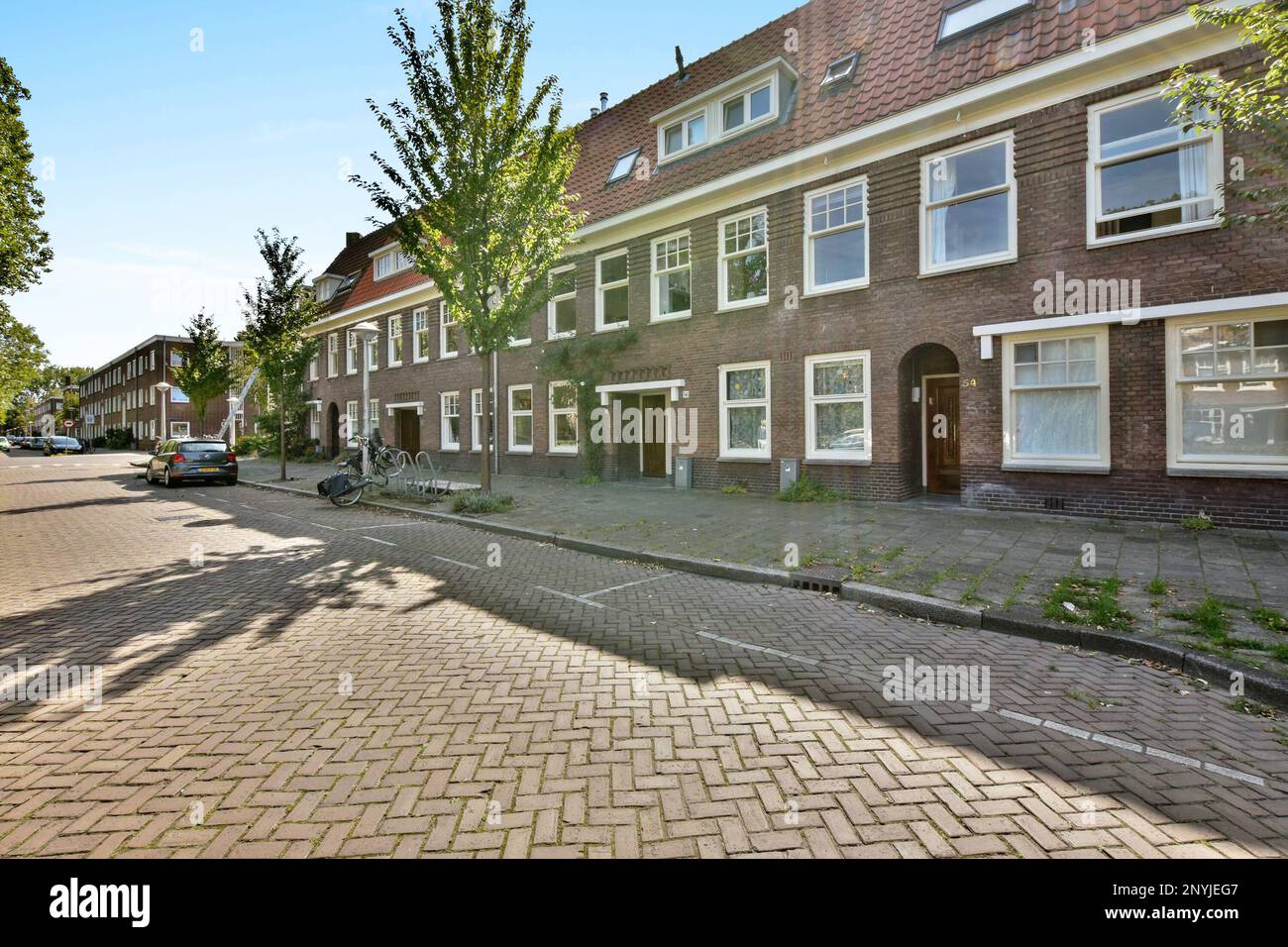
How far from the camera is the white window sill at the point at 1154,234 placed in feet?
29.6

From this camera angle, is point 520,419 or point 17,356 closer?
point 520,419

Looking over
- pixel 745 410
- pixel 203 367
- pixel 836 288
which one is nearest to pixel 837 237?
pixel 836 288

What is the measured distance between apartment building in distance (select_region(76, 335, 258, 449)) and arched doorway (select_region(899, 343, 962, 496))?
2080 inches

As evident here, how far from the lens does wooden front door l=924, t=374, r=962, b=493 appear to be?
500 inches

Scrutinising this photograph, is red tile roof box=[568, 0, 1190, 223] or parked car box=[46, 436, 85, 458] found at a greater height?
red tile roof box=[568, 0, 1190, 223]

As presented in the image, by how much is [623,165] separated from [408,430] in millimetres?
15347

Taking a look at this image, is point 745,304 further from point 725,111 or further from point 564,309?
point 564,309

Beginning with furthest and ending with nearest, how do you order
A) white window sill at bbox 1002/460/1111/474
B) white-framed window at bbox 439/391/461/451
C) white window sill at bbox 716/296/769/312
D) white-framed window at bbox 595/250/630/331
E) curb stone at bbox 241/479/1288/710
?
white-framed window at bbox 439/391/461/451 < white-framed window at bbox 595/250/630/331 < white window sill at bbox 716/296/769/312 < white window sill at bbox 1002/460/1111/474 < curb stone at bbox 241/479/1288/710

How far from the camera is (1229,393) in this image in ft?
29.9

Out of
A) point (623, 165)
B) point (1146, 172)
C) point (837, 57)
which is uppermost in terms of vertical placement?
point (837, 57)

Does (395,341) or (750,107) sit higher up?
(750,107)

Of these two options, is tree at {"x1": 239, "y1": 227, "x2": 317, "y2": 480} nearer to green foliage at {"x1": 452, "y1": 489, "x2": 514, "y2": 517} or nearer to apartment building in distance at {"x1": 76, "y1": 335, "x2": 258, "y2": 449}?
green foliage at {"x1": 452, "y1": 489, "x2": 514, "y2": 517}

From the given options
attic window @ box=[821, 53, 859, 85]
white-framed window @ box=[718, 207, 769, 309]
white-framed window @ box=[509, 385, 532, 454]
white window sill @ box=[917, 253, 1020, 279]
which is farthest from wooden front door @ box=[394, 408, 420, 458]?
white window sill @ box=[917, 253, 1020, 279]
